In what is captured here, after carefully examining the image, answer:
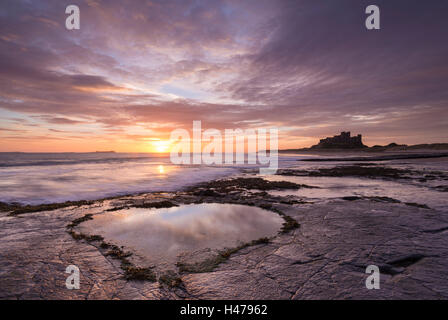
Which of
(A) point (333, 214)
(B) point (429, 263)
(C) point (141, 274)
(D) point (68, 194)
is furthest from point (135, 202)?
(B) point (429, 263)

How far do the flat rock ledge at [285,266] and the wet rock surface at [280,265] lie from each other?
0.02 meters

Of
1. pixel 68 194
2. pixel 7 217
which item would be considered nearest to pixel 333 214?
pixel 7 217

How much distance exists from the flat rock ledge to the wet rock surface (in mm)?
20

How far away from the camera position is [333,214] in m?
9.02

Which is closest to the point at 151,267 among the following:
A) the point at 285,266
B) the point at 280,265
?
the point at 280,265

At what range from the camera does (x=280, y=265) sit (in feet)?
16.5

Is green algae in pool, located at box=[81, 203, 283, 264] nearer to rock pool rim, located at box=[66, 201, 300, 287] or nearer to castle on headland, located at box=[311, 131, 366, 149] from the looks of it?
rock pool rim, located at box=[66, 201, 300, 287]

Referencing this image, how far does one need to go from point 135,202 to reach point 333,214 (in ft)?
34.5

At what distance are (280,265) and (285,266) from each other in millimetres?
117

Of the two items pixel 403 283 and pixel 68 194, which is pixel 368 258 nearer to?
pixel 403 283

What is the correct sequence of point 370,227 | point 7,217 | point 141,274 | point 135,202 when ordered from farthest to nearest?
point 135,202, point 7,217, point 370,227, point 141,274

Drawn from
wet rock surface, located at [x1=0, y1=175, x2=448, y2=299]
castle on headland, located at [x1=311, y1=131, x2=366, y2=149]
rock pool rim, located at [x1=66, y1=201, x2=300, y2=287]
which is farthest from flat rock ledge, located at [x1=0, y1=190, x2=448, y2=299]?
castle on headland, located at [x1=311, y1=131, x2=366, y2=149]
